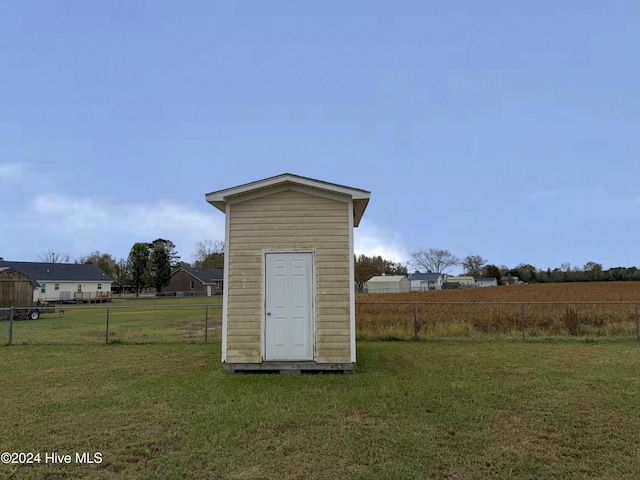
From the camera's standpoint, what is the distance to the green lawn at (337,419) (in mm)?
3410

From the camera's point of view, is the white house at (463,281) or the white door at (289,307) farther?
the white house at (463,281)

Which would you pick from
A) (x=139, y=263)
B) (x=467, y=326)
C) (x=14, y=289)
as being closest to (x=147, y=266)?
(x=139, y=263)

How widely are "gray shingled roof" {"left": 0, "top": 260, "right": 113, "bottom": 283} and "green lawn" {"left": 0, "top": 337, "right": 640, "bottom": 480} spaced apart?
40047mm

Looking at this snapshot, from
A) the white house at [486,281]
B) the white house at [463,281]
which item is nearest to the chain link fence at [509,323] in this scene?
the white house at [463,281]

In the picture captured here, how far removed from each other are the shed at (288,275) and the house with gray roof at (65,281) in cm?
3895

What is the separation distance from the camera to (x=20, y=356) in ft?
29.6

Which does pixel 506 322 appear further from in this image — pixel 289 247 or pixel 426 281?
pixel 426 281

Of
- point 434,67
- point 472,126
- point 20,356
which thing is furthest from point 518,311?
point 20,356

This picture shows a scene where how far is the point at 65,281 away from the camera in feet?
140

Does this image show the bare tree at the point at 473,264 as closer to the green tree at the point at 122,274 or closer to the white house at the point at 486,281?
the white house at the point at 486,281

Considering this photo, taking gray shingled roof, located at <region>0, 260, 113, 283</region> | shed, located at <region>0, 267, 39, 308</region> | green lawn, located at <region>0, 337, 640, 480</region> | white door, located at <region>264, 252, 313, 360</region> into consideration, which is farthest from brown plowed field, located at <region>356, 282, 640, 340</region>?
gray shingled roof, located at <region>0, 260, 113, 283</region>

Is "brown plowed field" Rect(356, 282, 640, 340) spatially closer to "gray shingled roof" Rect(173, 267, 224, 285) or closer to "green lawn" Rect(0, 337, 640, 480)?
"green lawn" Rect(0, 337, 640, 480)

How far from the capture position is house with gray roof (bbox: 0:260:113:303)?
132 ft

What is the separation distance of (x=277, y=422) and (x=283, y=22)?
10.2 m
